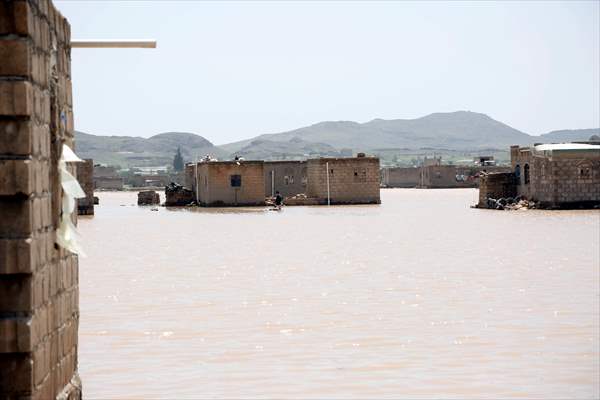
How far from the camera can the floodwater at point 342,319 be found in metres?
8.23

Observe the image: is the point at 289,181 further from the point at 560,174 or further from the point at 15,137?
the point at 15,137

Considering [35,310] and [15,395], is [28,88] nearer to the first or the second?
[35,310]

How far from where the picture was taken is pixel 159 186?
92688 mm

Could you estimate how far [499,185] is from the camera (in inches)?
1550

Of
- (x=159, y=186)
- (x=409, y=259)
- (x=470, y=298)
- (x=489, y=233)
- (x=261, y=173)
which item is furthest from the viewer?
(x=159, y=186)

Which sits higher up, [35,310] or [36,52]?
[36,52]

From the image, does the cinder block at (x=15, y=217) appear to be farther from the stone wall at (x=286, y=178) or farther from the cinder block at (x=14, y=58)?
the stone wall at (x=286, y=178)

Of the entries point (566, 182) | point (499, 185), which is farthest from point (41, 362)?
point (499, 185)

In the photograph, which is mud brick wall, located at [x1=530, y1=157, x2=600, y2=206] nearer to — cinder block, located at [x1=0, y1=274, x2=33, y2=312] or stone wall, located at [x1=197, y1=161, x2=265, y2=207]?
stone wall, located at [x1=197, y1=161, x2=265, y2=207]

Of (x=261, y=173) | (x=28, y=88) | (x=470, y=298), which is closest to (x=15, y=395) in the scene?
(x=28, y=88)

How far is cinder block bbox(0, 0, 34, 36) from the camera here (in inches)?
197

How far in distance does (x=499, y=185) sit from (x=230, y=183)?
394 inches

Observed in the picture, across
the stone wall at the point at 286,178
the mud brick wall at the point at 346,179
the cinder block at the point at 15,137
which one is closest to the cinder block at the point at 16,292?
the cinder block at the point at 15,137

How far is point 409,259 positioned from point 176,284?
5.46 m
